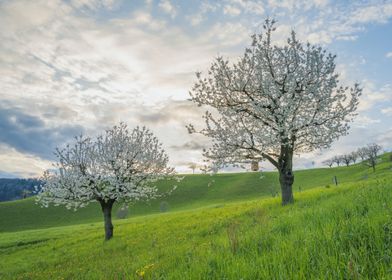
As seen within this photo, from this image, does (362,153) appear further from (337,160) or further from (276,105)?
(276,105)

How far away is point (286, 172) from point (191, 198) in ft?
264

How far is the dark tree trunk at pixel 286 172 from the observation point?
20938 mm

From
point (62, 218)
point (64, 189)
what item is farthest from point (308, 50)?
point (62, 218)

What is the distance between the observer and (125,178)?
1004 inches

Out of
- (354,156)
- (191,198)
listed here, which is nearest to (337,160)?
(354,156)

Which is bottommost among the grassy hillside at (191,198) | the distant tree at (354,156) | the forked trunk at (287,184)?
the grassy hillside at (191,198)

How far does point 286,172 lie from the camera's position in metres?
21.1

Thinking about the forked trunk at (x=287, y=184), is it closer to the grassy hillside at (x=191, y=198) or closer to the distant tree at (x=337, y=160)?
the grassy hillside at (x=191, y=198)

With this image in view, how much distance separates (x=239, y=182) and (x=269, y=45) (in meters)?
92.0

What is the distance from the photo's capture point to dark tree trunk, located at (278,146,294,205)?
20938mm

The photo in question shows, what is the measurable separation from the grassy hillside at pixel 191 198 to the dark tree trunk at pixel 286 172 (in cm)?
6559

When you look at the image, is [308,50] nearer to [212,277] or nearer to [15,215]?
[212,277]

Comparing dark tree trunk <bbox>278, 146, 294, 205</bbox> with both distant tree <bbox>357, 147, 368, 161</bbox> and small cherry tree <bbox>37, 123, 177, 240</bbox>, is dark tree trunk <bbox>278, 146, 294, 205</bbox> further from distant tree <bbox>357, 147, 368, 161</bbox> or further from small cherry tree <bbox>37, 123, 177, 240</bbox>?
distant tree <bbox>357, 147, 368, 161</bbox>

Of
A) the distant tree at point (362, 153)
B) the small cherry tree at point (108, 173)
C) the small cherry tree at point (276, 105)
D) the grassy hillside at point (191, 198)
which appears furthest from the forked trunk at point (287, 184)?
the distant tree at point (362, 153)
